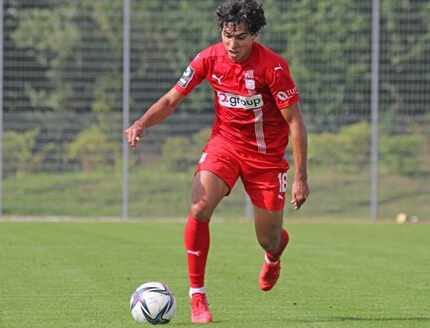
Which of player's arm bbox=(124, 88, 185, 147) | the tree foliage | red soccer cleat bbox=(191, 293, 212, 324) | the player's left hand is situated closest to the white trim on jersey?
the player's left hand

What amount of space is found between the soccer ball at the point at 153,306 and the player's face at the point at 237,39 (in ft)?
5.05

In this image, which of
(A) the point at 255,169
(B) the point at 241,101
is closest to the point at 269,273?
(A) the point at 255,169

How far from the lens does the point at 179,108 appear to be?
71.5 ft

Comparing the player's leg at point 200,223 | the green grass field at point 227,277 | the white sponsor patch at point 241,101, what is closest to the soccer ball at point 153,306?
the green grass field at point 227,277

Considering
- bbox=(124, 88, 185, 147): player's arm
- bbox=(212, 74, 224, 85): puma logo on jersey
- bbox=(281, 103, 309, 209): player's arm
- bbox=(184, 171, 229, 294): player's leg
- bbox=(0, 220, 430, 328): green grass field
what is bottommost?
bbox=(0, 220, 430, 328): green grass field

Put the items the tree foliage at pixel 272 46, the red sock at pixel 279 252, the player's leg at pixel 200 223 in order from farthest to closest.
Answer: the tree foliage at pixel 272 46 → the red sock at pixel 279 252 → the player's leg at pixel 200 223

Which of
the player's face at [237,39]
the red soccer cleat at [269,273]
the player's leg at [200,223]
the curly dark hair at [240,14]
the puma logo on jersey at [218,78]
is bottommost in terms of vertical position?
the red soccer cleat at [269,273]

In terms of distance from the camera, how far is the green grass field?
25.9 feet

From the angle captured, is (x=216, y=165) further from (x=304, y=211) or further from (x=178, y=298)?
A: (x=304, y=211)

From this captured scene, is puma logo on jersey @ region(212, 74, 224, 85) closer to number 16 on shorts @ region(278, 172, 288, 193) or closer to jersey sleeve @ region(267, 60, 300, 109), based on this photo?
jersey sleeve @ region(267, 60, 300, 109)

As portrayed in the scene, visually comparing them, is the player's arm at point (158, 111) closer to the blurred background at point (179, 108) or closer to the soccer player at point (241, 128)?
the soccer player at point (241, 128)

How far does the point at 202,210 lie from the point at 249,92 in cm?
82

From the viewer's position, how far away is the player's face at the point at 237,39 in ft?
25.3

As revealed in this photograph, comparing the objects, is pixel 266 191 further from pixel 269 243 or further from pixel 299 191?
pixel 269 243
